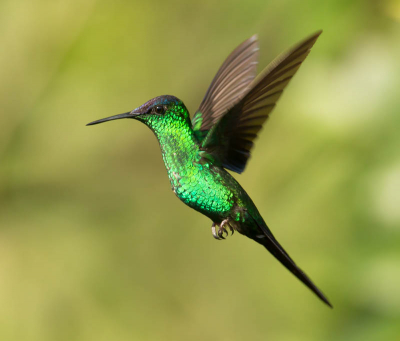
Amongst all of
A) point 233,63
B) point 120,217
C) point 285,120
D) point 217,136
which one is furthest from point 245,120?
point 120,217

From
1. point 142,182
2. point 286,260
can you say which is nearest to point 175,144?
point 286,260

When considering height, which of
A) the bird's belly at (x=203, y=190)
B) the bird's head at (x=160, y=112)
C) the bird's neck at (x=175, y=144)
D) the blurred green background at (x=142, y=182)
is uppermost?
the bird's head at (x=160, y=112)

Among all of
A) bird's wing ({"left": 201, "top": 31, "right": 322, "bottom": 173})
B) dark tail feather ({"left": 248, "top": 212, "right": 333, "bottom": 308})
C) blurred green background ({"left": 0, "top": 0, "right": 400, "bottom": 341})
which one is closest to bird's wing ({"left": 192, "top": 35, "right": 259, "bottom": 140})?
bird's wing ({"left": 201, "top": 31, "right": 322, "bottom": 173})

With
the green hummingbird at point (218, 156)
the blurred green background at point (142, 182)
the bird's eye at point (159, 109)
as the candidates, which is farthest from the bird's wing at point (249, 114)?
the blurred green background at point (142, 182)

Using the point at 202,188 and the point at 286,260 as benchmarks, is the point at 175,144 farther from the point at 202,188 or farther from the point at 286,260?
the point at 286,260

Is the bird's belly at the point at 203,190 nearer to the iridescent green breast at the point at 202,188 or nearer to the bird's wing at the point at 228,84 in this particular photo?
the iridescent green breast at the point at 202,188

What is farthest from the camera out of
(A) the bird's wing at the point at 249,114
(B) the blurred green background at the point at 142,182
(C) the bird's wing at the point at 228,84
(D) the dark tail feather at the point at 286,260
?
(B) the blurred green background at the point at 142,182
